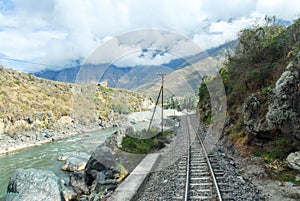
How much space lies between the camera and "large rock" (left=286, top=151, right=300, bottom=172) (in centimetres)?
647

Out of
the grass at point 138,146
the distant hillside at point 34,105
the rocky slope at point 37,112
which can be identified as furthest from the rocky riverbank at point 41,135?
the grass at point 138,146

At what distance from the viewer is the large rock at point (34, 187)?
367 inches

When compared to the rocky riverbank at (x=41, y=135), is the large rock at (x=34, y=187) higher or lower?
higher

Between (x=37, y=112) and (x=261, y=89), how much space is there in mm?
37657

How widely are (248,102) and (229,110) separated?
574 cm

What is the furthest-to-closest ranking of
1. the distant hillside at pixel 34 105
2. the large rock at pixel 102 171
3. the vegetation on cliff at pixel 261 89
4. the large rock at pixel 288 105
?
the distant hillside at pixel 34 105, the large rock at pixel 102 171, the vegetation on cliff at pixel 261 89, the large rock at pixel 288 105

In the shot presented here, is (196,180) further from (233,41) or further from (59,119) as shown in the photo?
(59,119)

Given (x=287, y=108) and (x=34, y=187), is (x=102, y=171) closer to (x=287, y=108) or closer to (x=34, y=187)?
(x=34, y=187)

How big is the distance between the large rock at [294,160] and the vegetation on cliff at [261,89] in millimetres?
263

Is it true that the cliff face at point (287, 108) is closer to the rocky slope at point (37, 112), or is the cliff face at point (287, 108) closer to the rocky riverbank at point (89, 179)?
the rocky riverbank at point (89, 179)

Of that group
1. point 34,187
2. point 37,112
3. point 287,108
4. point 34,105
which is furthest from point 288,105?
point 34,105

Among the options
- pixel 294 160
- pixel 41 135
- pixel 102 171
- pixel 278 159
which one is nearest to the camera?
pixel 294 160

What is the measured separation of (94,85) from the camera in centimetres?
1209

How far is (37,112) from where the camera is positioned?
39.8 m
